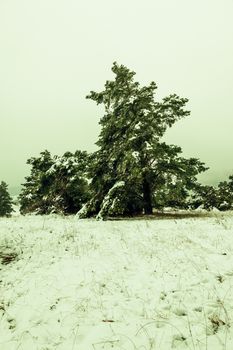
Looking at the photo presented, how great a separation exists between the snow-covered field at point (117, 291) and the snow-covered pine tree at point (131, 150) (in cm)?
697

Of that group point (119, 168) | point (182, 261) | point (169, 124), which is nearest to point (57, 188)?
point (119, 168)

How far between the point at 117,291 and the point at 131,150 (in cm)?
1157

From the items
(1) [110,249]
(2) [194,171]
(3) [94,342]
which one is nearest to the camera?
(3) [94,342]

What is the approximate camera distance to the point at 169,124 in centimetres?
1991

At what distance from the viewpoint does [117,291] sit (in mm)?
7223

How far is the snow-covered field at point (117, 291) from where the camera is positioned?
5512 millimetres

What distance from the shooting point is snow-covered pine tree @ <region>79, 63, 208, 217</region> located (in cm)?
1827

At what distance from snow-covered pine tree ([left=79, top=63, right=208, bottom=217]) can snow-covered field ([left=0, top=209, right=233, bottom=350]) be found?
275 inches

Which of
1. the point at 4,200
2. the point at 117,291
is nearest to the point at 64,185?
the point at 117,291

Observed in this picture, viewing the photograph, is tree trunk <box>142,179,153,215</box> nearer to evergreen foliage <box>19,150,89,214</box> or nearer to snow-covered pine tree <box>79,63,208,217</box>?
snow-covered pine tree <box>79,63,208,217</box>

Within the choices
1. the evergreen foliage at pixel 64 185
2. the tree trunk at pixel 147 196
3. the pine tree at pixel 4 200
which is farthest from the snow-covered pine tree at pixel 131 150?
the pine tree at pixel 4 200

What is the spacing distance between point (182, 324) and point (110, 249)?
15.4ft

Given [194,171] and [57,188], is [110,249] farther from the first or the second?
[57,188]

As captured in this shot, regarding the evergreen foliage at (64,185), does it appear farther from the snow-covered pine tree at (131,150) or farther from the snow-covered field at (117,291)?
the snow-covered field at (117,291)
